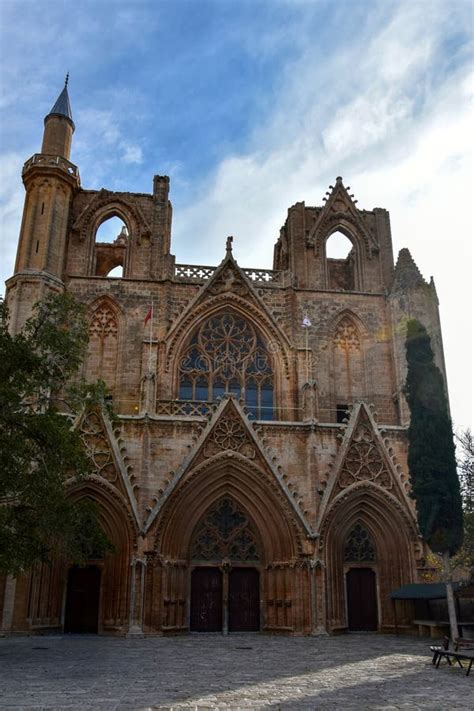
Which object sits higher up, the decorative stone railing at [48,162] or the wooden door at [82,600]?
the decorative stone railing at [48,162]

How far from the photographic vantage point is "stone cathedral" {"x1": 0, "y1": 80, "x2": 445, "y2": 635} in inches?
779

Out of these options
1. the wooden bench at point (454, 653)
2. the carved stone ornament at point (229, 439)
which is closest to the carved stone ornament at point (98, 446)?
the carved stone ornament at point (229, 439)

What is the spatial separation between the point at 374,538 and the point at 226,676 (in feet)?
38.6

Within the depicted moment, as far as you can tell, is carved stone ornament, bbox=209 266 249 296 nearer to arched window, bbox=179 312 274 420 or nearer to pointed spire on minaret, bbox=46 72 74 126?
arched window, bbox=179 312 274 420

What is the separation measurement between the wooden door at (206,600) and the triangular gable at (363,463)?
14.2ft

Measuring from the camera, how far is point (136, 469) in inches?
811

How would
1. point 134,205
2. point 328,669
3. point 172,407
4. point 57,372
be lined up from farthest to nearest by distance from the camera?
point 134,205
point 172,407
point 57,372
point 328,669

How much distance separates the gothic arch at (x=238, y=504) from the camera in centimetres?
2006

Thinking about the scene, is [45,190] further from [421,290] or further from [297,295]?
[421,290]

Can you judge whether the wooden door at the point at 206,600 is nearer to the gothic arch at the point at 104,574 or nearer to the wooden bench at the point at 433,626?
the gothic arch at the point at 104,574

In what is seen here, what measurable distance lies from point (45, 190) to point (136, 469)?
12103mm

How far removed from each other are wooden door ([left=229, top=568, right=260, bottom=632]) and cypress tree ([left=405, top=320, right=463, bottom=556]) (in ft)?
19.9

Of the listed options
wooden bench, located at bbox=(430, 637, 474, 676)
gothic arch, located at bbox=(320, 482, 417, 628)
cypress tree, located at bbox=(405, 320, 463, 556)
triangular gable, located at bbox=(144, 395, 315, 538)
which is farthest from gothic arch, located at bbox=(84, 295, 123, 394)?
wooden bench, located at bbox=(430, 637, 474, 676)

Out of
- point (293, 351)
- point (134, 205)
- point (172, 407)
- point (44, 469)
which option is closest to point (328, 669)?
point (44, 469)
